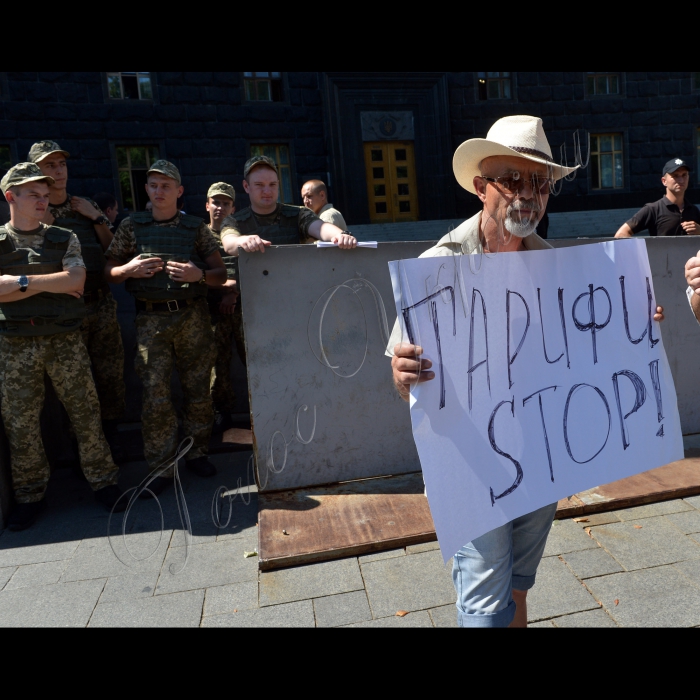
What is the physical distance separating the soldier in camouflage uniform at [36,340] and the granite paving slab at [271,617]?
1.53 m

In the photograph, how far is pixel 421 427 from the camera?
62.1 inches

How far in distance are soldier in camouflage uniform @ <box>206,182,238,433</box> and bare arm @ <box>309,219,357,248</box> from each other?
105 cm

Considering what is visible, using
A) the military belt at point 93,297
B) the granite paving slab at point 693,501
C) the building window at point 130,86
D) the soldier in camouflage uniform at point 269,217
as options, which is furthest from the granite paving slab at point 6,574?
the building window at point 130,86

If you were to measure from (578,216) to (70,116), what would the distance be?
12712 millimetres

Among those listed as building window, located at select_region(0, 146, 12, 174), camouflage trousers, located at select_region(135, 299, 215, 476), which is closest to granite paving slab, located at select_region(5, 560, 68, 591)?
camouflage trousers, located at select_region(135, 299, 215, 476)

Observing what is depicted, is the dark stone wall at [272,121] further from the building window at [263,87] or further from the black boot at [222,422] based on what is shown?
the black boot at [222,422]

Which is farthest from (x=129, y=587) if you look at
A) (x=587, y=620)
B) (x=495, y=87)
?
(x=495, y=87)

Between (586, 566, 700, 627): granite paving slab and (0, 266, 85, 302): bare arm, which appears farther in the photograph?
(0, 266, 85, 302): bare arm

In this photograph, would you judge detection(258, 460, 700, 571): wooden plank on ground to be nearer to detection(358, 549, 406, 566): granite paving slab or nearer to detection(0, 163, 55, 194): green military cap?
detection(358, 549, 406, 566): granite paving slab

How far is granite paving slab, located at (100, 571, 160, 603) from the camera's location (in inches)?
106

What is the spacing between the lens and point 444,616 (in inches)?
94.5

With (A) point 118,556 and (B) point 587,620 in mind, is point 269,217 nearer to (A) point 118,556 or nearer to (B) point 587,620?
(A) point 118,556

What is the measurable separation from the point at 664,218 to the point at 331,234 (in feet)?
10.8

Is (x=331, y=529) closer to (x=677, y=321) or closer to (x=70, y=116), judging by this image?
(x=677, y=321)
